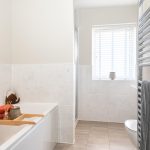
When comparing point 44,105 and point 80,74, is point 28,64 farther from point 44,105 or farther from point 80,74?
point 80,74

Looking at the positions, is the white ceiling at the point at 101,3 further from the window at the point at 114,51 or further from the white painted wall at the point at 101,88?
the window at the point at 114,51

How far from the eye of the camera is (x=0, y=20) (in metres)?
2.35

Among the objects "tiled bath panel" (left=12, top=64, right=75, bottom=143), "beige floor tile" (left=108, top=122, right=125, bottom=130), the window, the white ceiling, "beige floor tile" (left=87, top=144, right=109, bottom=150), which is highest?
the white ceiling

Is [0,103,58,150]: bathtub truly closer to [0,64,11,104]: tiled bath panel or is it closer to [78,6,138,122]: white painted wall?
[0,64,11,104]: tiled bath panel

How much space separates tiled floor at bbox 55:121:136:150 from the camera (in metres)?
2.44

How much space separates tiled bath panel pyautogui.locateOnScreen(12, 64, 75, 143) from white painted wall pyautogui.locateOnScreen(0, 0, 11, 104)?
0.15 meters

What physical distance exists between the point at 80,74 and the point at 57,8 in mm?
1500

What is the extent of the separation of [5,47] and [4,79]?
50 cm

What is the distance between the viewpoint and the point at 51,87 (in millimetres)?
2578

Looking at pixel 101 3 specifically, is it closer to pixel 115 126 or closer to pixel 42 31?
pixel 42 31

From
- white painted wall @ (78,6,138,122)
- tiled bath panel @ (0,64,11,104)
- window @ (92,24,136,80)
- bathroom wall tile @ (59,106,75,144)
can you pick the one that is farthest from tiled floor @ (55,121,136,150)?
tiled bath panel @ (0,64,11,104)

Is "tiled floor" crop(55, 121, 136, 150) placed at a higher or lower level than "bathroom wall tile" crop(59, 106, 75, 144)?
lower

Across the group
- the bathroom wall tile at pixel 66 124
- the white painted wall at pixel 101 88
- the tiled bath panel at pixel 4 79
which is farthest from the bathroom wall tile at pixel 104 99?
the tiled bath panel at pixel 4 79

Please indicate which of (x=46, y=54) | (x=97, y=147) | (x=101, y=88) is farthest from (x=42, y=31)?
(x=97, y=147)
